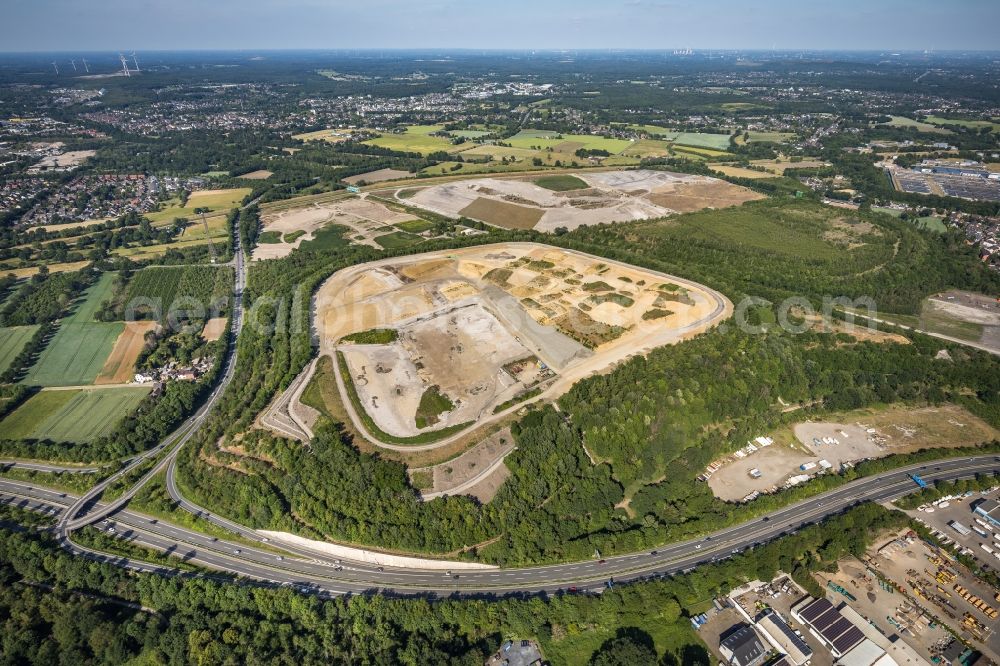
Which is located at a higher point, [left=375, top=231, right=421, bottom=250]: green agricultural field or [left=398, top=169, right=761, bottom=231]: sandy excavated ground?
[left=398, top=169, right=761, bottom=231]: sandy excavated ground

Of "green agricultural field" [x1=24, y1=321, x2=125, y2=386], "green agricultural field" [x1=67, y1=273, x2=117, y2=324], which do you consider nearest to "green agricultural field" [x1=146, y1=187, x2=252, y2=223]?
"green agricultural field" [x1=67, y1=273, x2=117, y2=324]

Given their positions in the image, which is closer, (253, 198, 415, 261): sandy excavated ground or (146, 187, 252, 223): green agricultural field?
(253, 198, 415, 261): sandy excavated ground

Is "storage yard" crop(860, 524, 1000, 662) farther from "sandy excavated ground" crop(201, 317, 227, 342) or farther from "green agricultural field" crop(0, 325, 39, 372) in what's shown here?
"green agricultural field" crop(0, 325, 39, 372)

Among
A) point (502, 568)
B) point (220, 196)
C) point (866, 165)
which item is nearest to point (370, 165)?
point (220, 196)

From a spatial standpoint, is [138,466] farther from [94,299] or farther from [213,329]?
[94,299]

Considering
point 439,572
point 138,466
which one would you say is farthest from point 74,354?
point 439,572
